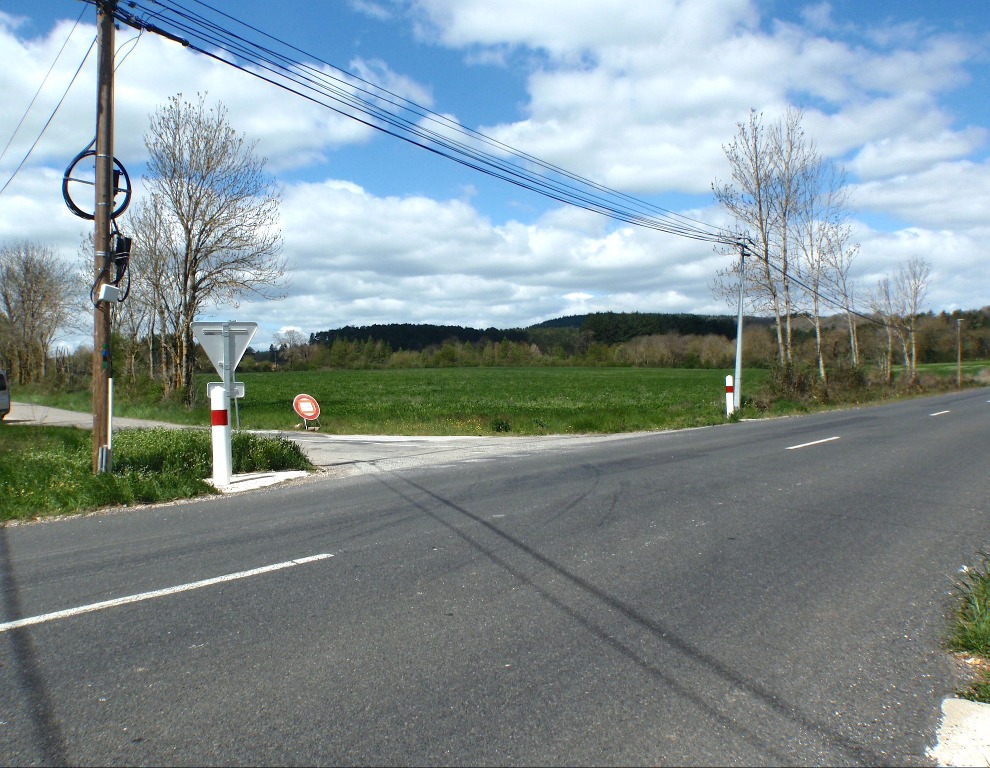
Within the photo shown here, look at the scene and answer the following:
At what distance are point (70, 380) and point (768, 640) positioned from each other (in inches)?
2316

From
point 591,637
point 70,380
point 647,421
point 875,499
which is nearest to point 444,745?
point 591,637

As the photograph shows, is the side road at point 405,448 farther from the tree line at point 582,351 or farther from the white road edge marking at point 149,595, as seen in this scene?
the tree line at point 582,351

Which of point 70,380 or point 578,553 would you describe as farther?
point 70,380

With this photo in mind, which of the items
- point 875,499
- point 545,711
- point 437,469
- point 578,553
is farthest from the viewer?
point 437,469

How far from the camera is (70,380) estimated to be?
53688 mm

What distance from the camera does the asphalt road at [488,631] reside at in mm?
3275

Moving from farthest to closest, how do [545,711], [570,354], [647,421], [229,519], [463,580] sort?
[570,354], [647,421], [229,519], [463,580], [545,711]

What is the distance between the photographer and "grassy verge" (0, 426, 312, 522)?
29.8 ft

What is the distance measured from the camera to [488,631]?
449cm

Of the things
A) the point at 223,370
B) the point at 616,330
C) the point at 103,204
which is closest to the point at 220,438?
the point at 223,370

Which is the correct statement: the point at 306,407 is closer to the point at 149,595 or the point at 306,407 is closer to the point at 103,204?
the point at 103,204

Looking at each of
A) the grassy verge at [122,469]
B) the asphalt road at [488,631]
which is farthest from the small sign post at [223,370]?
the asphalt road at [488,631]

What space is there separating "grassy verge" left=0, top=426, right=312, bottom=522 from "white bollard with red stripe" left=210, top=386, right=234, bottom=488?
0.25m

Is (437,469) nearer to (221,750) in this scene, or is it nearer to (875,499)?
(875,499)
